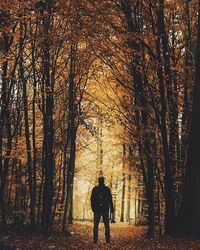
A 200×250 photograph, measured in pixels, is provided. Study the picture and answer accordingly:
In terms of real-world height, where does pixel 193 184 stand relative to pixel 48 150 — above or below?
below

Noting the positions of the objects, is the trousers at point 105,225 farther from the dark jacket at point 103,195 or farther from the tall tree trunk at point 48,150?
the tall tree trunk at point 48,150

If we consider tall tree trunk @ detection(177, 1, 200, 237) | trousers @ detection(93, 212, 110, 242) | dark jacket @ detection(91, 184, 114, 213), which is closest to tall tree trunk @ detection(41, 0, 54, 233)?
dark jacket @ detection(91, 184, 114, 213)

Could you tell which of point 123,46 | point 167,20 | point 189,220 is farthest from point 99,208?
point 167,20

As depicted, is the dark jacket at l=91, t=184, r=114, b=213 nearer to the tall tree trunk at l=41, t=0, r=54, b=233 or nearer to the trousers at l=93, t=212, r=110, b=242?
the trousers at l=93, t=212, r=110, b=242

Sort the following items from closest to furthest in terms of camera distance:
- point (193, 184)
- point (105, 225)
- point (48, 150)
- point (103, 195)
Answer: point (193, 184) → point (105, 225) → point (103, 195) → point (48, 150)

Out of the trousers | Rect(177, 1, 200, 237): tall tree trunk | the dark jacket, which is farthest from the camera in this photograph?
the dark jacket

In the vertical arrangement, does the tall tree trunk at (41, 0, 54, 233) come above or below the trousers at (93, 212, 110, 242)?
above

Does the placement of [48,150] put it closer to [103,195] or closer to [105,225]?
[103,195]

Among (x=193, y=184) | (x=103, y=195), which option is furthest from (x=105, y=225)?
(x=193, y=184)

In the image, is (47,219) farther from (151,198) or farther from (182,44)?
(182,44)

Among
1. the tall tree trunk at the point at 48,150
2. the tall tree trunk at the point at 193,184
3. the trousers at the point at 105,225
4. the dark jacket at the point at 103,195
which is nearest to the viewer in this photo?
the tall tree trunk at the point at 193,184

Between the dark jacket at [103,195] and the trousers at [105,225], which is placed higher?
the dark jacket at [103,195]

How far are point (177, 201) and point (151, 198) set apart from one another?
222 centimetres

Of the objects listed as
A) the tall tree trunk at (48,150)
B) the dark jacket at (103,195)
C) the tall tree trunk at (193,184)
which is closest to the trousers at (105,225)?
the dark jacket at (103,195)
